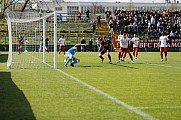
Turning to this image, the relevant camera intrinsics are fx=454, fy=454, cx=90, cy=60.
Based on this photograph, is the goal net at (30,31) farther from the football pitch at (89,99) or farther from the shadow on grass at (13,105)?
the shadow on grass at (13,105)

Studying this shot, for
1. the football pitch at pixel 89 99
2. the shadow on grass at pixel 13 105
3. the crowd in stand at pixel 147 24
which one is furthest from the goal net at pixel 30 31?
the crowd in stand at pixel 147 24

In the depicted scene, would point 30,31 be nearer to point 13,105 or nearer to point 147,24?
point 13,105

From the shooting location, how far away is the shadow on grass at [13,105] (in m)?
8.86

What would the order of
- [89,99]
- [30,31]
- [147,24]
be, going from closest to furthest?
[89,99], [30,31], [147,24]

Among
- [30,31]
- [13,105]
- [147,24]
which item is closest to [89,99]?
[13,105]

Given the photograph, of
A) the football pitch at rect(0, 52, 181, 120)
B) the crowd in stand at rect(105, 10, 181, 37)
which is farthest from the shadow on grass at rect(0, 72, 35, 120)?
the crowd in stand at rect(105, 10, 181, 37)

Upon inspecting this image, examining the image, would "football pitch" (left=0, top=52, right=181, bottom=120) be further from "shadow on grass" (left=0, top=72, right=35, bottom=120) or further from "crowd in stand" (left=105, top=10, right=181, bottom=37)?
"crowd in stand" (left=105, top=10, right=181, bottom=37)

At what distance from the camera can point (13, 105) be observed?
10250mm

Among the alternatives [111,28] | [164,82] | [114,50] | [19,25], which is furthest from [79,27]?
[164,82]

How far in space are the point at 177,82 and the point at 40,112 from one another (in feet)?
25.4

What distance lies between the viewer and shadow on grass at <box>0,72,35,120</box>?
8.86 meters

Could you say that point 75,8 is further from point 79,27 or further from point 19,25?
point 19,25

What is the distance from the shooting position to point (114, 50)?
Answer: 55.2m

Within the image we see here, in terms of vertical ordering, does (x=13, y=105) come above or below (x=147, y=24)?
below
